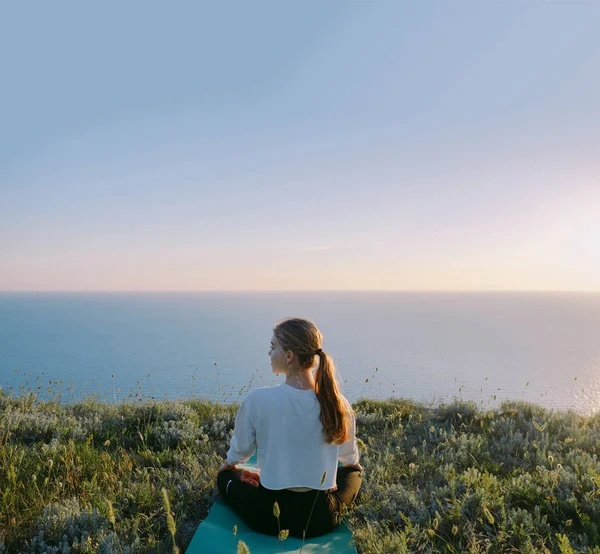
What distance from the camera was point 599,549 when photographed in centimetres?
305

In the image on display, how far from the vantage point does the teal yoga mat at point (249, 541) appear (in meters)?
3.43

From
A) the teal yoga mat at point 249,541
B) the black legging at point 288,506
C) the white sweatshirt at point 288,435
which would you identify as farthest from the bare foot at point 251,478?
the white sweatshirt at point 288,435

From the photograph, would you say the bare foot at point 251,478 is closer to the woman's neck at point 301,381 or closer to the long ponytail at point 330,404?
the long ponytail at point 330,404

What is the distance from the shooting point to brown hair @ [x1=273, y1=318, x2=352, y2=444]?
3.43 m

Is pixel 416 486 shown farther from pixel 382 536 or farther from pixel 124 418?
pixel 124 418

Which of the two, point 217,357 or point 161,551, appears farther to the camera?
point 217,357

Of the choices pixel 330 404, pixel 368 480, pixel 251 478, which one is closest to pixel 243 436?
pixel 251 478

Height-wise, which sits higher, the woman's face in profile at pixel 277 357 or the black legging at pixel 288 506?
the woman's face in profile at pixel 277 357

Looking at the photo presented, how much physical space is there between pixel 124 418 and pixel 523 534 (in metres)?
5.54

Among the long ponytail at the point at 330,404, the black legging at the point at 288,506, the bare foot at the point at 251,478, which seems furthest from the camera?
the bare foot at the point at 251,478

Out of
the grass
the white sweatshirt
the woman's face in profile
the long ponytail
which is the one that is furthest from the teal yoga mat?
the woman's face in profile

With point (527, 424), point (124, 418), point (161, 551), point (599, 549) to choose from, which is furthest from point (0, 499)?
point (527, 424)

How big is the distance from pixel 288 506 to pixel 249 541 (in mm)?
504

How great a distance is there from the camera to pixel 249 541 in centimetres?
364
